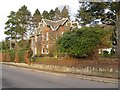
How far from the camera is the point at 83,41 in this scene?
32625mm

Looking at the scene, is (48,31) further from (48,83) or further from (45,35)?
(48,83)

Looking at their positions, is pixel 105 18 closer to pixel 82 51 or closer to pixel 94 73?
pixel 82 51

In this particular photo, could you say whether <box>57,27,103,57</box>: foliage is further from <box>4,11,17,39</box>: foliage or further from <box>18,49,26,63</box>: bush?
<box>4,11,17,39</box>: foliage

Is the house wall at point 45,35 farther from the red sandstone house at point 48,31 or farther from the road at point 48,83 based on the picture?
the road at point 48,83

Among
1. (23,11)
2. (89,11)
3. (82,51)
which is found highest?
(23,11)

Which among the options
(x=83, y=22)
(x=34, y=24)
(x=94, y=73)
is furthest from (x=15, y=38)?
(x=94, y=73)

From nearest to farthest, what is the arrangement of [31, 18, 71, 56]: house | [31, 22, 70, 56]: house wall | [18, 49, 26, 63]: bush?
[18, 49, 26, 63]: bush
[31, 22, 70, 56]: house wall
[31, 18, 71, 56]: house

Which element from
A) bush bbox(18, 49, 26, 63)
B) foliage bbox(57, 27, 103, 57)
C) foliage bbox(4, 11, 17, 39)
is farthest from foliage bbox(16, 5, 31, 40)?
foliage bbox(57, 27, 103, 57)

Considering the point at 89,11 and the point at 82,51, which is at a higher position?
the point at 89,11

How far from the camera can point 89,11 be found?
1336 inches

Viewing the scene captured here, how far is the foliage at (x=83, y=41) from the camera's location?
32.4m

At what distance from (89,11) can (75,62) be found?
613 cm

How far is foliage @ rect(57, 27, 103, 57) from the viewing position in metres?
32.4

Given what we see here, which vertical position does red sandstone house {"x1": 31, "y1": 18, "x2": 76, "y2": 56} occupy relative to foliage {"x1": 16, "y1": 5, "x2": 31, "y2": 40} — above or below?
below
